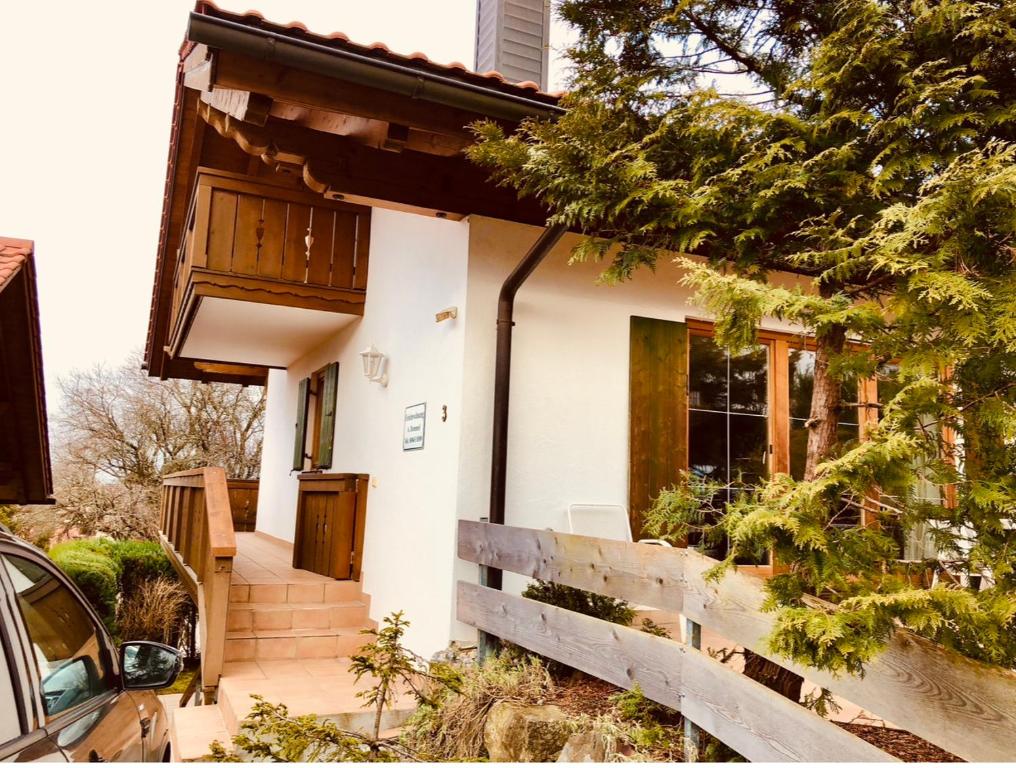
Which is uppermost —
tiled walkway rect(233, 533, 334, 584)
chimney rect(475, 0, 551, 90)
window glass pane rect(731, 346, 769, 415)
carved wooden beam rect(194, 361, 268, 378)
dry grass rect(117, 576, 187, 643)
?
chimney rect(475, 0, 551, 90)

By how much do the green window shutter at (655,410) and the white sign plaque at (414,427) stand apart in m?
1.61

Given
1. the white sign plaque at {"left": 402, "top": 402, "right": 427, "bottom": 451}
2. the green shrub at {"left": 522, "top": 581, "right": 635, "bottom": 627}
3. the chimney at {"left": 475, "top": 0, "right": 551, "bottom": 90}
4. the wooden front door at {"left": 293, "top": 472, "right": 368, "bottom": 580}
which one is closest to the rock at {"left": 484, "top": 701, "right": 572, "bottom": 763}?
the green shrub at {"left": 522, "top": 581, "right": 635, "bottom": 627}

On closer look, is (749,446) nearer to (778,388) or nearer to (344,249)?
(778,388)

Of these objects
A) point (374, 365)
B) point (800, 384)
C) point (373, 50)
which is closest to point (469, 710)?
point (373, 50)

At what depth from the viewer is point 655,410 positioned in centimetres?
612

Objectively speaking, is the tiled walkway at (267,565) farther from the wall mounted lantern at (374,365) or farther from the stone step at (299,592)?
the wall mounted lantern at (374,365)

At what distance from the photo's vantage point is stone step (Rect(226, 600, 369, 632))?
21.1 feet

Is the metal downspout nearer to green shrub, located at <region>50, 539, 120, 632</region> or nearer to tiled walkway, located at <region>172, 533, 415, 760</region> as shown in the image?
tiled walkway, located at <region>172, 533, 415, 760</region>

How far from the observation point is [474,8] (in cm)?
876

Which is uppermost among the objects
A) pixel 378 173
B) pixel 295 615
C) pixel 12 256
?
pixel 378 173

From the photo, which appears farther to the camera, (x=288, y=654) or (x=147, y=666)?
(x=288, y=654)

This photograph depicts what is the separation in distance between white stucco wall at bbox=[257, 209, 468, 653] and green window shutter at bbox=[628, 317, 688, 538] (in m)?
1.42

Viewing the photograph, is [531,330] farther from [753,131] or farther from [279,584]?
[279,584]

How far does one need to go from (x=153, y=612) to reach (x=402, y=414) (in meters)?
7.13
